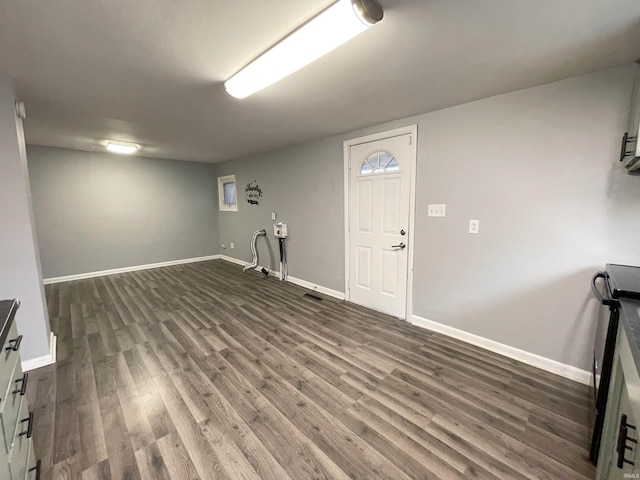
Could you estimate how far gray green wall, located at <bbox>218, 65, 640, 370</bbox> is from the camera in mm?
1848

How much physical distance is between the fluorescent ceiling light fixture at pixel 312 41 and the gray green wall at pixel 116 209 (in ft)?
14.7

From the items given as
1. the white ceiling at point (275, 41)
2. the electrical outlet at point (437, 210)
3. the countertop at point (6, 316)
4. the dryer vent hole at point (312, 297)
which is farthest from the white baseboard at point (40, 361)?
the electrical outlet at point (437, 210)

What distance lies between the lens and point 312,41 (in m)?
1.41

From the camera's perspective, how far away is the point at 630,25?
1348 millimetres

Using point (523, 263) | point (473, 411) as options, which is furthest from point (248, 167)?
point (473, 411)

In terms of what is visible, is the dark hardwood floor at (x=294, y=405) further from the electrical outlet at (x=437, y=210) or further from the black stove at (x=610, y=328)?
the electrical outlet at (x=437, y=210)

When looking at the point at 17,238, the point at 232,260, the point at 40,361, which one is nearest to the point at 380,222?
the point at 17,238

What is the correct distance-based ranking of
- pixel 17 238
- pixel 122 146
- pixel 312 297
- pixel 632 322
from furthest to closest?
pixel 122 146
pixel 312 297
pixel 17 238
pixel 632 322

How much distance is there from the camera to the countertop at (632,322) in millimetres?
892

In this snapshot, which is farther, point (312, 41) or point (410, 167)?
point (410, 167)

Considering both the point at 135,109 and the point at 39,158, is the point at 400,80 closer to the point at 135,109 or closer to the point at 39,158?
the point at 135,109

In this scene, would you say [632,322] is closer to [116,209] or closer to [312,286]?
[312,286]

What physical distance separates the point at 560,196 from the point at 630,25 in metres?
1.05

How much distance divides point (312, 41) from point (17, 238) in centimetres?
264
